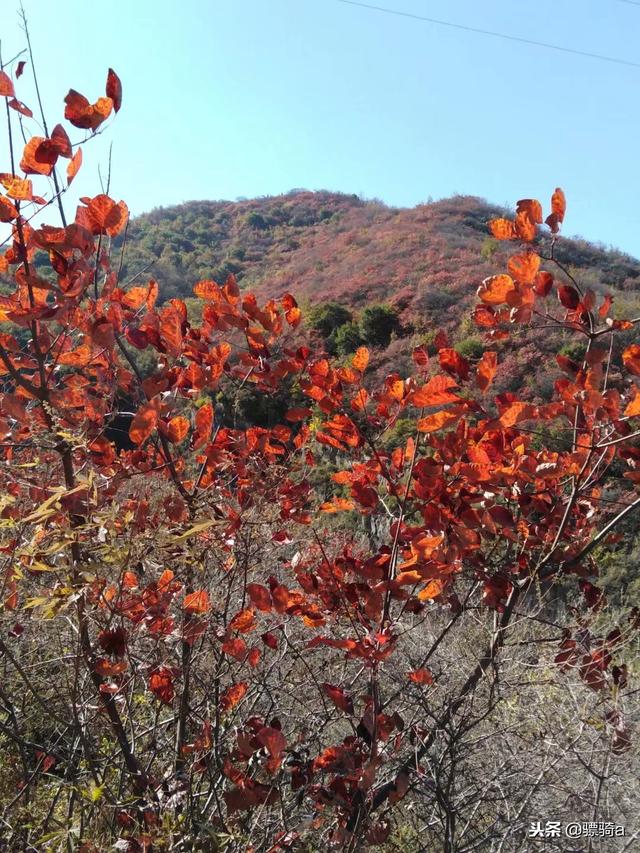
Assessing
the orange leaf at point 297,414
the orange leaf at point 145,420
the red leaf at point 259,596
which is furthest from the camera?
the orange leaf at point 297,414

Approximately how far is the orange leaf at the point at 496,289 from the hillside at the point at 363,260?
382 centimetres

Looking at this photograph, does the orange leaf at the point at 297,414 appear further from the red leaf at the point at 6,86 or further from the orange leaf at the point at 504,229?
the red leaf at the point at 6,86

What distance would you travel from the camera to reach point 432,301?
13.8 m

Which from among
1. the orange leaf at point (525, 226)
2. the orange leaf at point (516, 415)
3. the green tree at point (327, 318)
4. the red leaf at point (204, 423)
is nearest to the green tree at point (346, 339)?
the green tree at point (327, 318)

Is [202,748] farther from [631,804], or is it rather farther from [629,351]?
[631,804]

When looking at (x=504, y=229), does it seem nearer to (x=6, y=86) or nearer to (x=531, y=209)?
(x=531, y=209)

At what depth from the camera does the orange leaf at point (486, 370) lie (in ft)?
3.77

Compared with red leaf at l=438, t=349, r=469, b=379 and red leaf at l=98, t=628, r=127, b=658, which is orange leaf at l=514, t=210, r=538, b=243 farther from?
red leaf at l=98, t=628, r=127, b=658

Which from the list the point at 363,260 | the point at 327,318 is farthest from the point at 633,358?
the point at 363,260

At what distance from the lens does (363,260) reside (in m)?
19.5

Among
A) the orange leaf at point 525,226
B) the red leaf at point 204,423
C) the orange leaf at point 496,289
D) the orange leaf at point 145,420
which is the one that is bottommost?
the orange leaf at point 145,420

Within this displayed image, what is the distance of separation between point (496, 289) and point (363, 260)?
19.0 m

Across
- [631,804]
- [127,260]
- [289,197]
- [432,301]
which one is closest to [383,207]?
[289,197]

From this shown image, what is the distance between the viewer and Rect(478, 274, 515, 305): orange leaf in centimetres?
110
